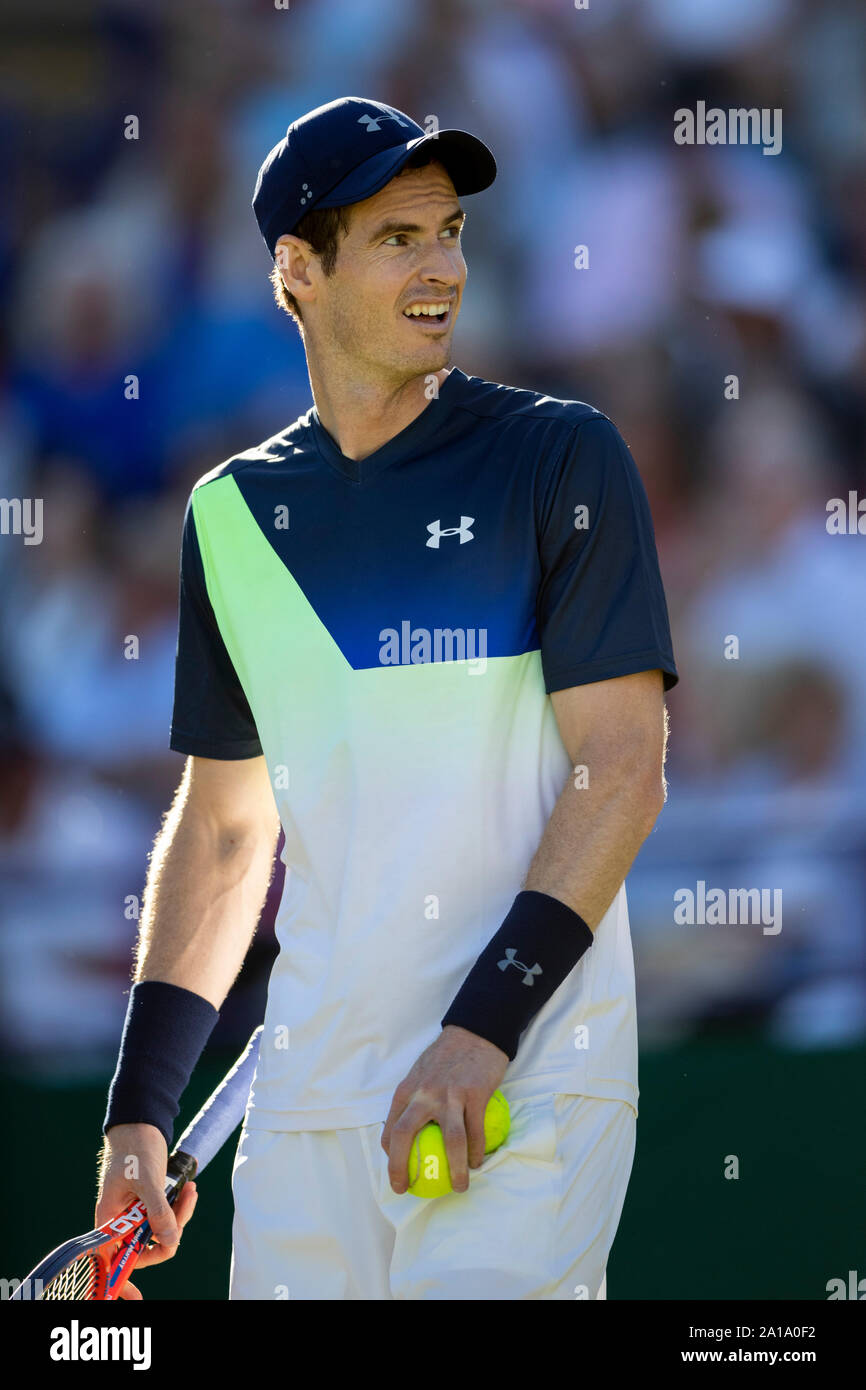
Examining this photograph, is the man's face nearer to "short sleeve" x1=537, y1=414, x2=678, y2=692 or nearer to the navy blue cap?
the navy blue cap

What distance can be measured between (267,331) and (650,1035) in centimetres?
175

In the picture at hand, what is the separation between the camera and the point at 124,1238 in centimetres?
213

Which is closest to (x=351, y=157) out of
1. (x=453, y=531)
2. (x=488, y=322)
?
(x=453, y=531)

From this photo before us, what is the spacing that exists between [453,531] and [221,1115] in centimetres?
85

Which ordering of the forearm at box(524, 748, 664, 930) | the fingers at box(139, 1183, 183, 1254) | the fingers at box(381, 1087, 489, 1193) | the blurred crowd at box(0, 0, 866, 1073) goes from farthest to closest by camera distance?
the blurred crowd at box(0, 0, 866, 1073) → the fingers at box(139, 1183, 183, 1254) → the forearm at box(524, 748, 664, 930) → the fingers at box(381, 1087, 489, 1193)

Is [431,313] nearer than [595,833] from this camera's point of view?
No

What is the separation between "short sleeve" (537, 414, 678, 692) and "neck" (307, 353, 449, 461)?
251 mm

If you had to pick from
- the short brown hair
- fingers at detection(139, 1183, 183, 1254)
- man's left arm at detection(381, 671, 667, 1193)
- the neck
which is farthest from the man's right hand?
the short brown hair

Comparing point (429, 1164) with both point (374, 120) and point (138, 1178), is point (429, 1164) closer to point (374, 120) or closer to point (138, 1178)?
point (138, 1178)

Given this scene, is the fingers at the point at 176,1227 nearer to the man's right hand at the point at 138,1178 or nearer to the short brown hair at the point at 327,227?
the man's right hand at the point at 138,1178

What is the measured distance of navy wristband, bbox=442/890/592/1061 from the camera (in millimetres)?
1853

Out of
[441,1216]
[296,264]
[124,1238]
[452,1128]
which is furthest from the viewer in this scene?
[296,264]

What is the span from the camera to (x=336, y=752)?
208cm

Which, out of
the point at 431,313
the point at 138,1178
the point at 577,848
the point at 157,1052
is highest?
the point at 431,313
